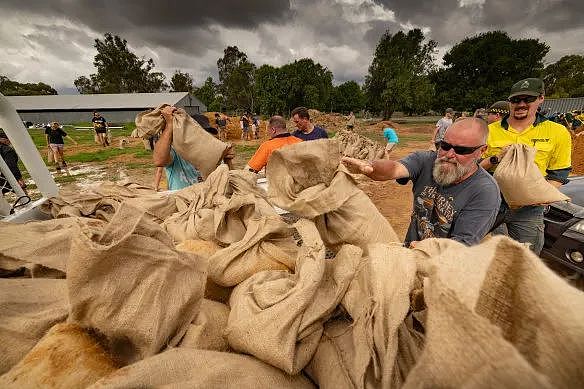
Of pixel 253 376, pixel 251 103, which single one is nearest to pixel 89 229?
pixel 253 376

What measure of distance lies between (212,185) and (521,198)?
238 cm

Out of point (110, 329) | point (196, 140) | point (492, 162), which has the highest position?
point (196, 140)

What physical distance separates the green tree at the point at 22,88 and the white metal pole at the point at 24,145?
80.4 meters

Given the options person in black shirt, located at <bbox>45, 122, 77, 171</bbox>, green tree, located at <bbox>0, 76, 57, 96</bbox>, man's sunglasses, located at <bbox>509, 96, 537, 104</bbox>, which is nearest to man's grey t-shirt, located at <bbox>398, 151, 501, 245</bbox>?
man's sunglasses, located at <bbox>509, 96, 537, 104</bbox>

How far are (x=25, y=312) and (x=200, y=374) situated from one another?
714mm

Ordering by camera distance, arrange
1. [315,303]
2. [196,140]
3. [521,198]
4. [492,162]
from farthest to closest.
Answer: [196,140] → [492,162] → [521,198] → [315,303]

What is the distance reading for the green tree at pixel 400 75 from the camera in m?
34.0

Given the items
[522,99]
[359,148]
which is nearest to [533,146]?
[522,99]

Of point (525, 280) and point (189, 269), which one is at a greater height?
point (525, 280)

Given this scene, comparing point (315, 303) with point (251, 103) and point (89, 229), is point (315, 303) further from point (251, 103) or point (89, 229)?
point (251, 103)

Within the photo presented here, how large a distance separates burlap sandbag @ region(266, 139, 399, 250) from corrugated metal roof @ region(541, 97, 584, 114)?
3440cm

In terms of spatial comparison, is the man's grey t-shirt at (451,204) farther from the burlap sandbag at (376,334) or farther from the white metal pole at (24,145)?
the white metal pole at (24,145)

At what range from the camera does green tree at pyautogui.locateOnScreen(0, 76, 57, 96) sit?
58397mm

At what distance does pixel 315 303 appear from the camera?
3.20 feet
